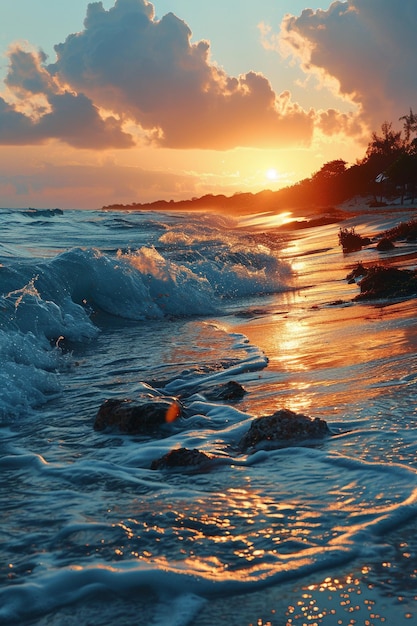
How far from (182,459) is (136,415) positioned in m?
1.00

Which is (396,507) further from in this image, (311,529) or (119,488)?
(119,488)

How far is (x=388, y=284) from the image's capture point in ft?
34.8

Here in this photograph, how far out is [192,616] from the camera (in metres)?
2.59

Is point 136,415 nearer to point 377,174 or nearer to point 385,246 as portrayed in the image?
point 385,246

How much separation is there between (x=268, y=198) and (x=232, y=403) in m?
127

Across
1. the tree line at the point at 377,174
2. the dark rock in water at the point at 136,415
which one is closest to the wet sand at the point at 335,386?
the dark rock in water at the point at 136,415

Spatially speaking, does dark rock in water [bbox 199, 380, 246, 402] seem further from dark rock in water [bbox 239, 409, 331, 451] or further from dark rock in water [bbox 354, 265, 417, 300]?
dark rock in water [bbox 354, 265, 417, 300]

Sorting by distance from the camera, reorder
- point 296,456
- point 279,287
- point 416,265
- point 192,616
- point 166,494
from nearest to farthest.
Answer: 1. point 192,616
2. point 166,494
3. point 296,456
4. point 416,265
5. point 279,287

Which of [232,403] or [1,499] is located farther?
[232,403]

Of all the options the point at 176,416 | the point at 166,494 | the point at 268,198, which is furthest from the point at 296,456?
the point at 268,198

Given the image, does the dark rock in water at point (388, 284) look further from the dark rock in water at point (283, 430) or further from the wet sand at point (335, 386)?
the dark rock in water at point (283, 430)

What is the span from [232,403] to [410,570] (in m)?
3.04

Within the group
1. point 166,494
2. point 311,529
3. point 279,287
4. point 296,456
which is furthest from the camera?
point 279,287

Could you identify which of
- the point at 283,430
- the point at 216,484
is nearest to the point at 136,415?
the point at 283,430
